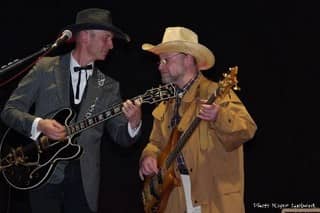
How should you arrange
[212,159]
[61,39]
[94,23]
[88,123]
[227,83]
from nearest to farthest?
[61,39]
[227,83]
[212,159]
[88,123]
[94,23]

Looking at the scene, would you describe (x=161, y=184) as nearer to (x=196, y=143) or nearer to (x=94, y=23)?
(x=196, y=143)

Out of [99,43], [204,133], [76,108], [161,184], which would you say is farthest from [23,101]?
[204,133]

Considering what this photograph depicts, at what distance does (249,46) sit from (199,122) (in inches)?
69.3

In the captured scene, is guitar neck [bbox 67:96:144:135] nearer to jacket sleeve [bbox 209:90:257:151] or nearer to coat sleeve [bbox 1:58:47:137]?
coat sleeve [bbox 1:58:47:137]

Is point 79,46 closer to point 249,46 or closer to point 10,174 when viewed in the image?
point 10,174

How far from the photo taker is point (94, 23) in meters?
3.38

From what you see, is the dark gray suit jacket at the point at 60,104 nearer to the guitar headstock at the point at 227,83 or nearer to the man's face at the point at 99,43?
the man's face at the point at 99,43

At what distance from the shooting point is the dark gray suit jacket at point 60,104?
3262mm

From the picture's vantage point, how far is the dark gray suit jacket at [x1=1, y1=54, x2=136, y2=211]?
3.26 meters

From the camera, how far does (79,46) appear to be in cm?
344

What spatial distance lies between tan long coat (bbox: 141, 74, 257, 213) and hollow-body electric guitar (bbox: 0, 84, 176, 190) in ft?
0.55

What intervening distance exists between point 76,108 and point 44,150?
10.9 inches

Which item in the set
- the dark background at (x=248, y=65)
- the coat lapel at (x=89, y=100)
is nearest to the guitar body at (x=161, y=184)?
the coat lapel at (x=89, y=100)

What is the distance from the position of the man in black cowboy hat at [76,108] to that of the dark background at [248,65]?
1.19 metres
